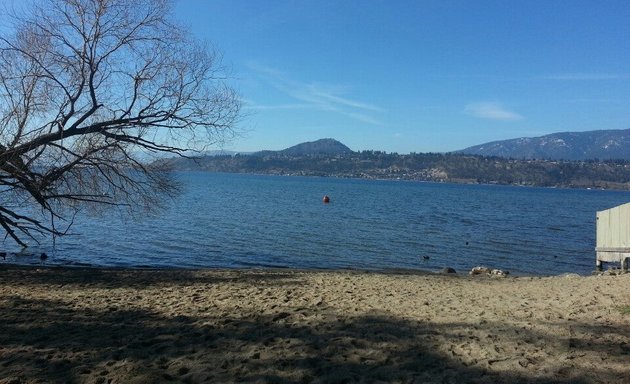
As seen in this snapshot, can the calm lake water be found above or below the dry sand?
below

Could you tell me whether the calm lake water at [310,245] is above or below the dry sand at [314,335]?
below

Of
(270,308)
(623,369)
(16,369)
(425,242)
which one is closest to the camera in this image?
(623,369)

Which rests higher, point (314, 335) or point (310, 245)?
point (314, 335)

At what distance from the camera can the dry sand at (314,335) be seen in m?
5.59

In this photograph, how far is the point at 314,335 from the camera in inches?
276

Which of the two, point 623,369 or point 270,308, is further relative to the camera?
point 270,308

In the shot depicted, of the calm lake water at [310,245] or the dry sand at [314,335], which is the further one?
the calm lake water at [310,245]

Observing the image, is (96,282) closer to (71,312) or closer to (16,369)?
(71,312)

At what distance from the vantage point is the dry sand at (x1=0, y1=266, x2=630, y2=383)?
559cm

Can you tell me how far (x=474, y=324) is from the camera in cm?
754

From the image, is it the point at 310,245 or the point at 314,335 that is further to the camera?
the point at 310,245

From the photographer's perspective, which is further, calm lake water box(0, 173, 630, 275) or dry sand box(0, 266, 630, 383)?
calm lake water box(0, 173, 630, 275)

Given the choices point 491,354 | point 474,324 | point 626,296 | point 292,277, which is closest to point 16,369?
point 491,354

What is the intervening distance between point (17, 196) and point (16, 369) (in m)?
8.15
